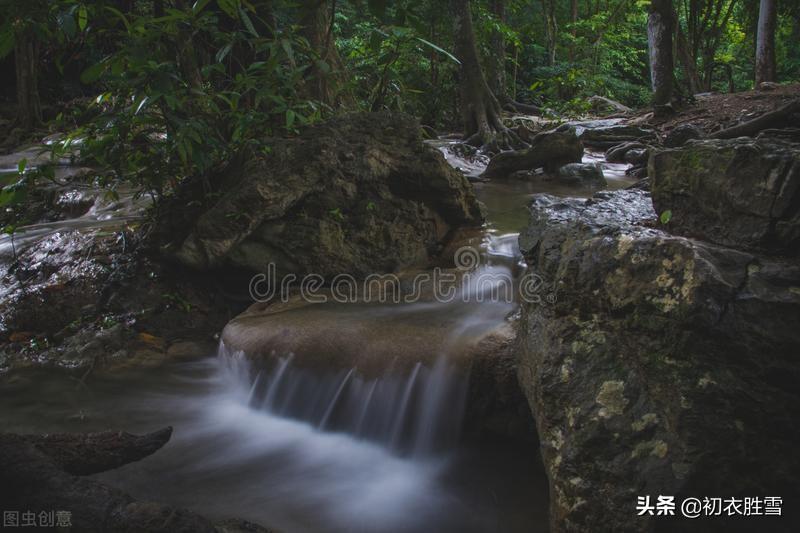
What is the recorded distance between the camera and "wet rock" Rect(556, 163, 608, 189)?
24.1 feet

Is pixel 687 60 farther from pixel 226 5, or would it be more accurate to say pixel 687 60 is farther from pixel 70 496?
pixel 70 496

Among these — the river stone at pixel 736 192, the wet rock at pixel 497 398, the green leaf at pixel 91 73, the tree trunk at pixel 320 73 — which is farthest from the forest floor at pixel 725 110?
the green leaf at pixel 91 73

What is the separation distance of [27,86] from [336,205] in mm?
9958

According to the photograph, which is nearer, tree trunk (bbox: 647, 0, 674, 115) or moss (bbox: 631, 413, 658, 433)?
moss (bbox: 631, 413, 658, 433)

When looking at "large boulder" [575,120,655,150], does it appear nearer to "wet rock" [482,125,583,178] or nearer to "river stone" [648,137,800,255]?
"wet rock" [482,125,583,178]

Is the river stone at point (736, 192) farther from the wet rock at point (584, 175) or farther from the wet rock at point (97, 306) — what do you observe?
the wet rock at point (584, 175)

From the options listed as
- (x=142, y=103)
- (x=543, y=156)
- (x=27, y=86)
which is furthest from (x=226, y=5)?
(x=27, y=86)

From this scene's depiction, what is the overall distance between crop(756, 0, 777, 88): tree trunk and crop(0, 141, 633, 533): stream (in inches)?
475

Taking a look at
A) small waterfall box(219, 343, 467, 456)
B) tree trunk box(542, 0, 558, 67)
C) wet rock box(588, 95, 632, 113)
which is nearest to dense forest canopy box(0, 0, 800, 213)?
tree trunk box(542, 0, 558, 67)

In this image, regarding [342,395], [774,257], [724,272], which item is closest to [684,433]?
[724,272]

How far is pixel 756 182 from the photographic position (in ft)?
6.52

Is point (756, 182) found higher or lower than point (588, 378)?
higher

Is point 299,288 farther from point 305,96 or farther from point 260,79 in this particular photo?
point 305,96

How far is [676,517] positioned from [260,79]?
3742mm
